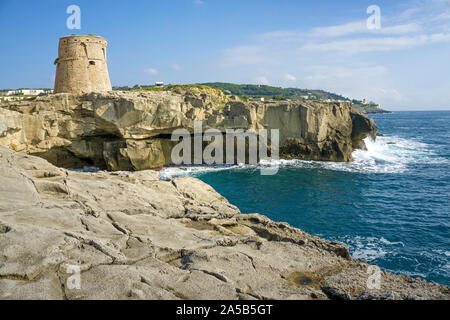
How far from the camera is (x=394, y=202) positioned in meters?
29.0

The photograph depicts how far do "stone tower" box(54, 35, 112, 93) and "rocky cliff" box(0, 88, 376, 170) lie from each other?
379cm

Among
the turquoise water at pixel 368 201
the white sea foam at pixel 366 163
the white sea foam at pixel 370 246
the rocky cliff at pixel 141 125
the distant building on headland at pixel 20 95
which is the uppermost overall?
the distant building on headland at pixel 20 95

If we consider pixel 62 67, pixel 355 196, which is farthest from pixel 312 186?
pixel 62 67

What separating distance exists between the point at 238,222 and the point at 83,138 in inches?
1364

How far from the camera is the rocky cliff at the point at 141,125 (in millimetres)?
37844

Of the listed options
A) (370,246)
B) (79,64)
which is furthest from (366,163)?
(79,64)

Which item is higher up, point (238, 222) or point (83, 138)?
point (83, 138)

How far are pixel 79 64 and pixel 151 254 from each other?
132ft

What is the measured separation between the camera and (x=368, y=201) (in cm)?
2944

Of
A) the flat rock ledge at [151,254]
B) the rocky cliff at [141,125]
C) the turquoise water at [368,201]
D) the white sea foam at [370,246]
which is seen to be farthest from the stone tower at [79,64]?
the white sea foam at [370,246]

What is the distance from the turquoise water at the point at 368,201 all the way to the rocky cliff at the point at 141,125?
4.55 metres

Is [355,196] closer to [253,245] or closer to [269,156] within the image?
[269,156]

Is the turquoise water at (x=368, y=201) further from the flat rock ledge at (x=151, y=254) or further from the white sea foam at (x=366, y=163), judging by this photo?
the flat rock ledge at (x=151, y=254)

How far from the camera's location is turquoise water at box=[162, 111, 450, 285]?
19750 millimetres
